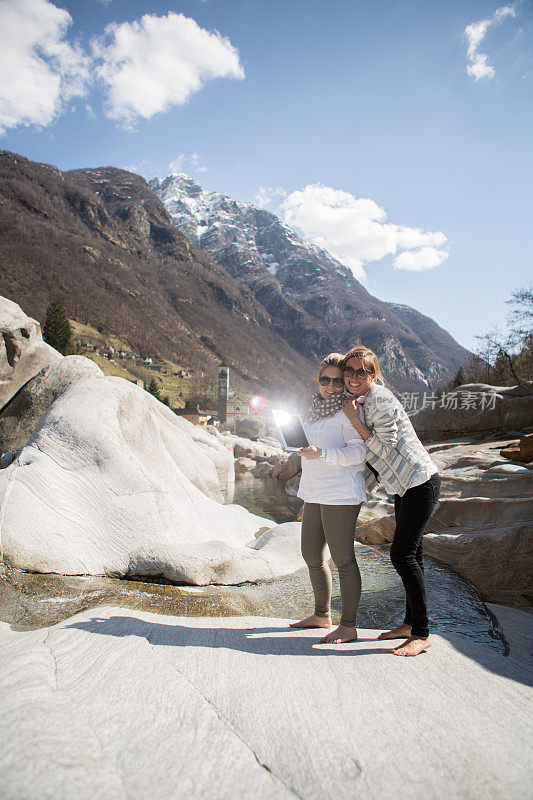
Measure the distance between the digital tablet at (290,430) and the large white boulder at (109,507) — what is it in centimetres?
278

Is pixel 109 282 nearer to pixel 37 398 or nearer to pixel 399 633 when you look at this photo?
pixel 37 398

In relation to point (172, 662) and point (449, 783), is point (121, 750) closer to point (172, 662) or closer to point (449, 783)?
point (172, 662)

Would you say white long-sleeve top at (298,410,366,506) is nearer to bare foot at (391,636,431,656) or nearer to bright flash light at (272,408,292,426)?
bright flash light at (272,408,292,426)

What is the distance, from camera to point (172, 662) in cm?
254

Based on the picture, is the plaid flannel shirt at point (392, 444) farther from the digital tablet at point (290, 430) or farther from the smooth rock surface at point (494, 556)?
the smooth rock surface at point (494, 556)

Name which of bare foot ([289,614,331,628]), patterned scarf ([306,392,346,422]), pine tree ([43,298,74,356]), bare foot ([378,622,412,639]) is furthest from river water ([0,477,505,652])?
pine tree ([43,298,74,356])

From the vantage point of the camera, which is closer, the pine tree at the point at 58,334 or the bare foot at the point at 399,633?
the bare foot at the point at 399,633

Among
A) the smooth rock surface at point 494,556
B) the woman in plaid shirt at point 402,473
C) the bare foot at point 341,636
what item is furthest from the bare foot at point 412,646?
the smooth rock surface at point 494,556

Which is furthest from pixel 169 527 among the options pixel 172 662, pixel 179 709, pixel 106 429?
pixel 179 709

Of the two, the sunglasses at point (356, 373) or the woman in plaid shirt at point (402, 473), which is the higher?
the sunglasses at point (356, 373)

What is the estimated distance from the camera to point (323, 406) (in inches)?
134

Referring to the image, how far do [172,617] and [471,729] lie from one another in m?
2.35

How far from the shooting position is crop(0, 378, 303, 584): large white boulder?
185 inches

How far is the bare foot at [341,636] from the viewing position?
10.4 feet
